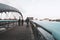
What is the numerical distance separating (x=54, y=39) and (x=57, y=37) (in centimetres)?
7

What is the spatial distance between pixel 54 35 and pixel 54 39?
58 mm

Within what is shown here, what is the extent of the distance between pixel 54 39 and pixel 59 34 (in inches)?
3.8

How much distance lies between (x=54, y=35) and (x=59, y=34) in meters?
0.07

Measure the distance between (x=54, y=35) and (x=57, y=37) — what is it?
0.08 meters

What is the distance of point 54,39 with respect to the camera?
5.78 feet

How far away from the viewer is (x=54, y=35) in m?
1.79

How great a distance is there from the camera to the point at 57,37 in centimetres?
171

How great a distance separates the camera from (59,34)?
176 centimetres
